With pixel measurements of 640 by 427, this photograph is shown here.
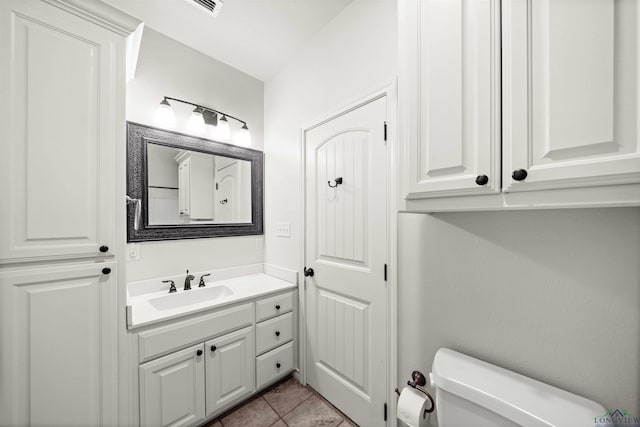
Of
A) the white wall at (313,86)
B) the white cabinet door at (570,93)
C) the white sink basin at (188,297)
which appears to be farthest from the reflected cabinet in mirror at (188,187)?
the white cabinet door at (570,93)

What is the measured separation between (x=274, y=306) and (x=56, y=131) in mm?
1516

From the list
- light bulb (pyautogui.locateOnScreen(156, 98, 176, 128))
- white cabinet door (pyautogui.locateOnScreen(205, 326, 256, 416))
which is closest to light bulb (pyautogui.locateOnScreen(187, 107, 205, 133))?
light bulb (pyautogui.locateOnScreen(156, 98, 176, 128))

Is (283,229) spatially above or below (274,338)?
above

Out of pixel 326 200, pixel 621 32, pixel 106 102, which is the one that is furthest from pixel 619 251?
pixel 106 102

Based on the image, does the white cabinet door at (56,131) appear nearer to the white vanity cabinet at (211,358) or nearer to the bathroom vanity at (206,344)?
the bathroom vanity at (206,344)

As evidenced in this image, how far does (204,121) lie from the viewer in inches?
77.6

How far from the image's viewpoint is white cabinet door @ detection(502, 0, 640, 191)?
52 centimetres

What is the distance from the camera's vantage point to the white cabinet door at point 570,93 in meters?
0.52

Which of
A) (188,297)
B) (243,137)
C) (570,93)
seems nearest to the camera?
(570,93)

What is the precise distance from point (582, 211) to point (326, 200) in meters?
1.23

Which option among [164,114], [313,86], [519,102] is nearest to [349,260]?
[519,102]

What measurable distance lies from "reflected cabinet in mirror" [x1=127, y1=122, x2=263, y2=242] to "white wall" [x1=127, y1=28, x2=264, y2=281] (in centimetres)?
9

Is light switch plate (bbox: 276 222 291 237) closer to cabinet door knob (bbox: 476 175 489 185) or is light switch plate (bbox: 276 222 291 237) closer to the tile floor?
the tile floor

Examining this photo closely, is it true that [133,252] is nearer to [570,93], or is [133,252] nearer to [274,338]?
[274,338]
